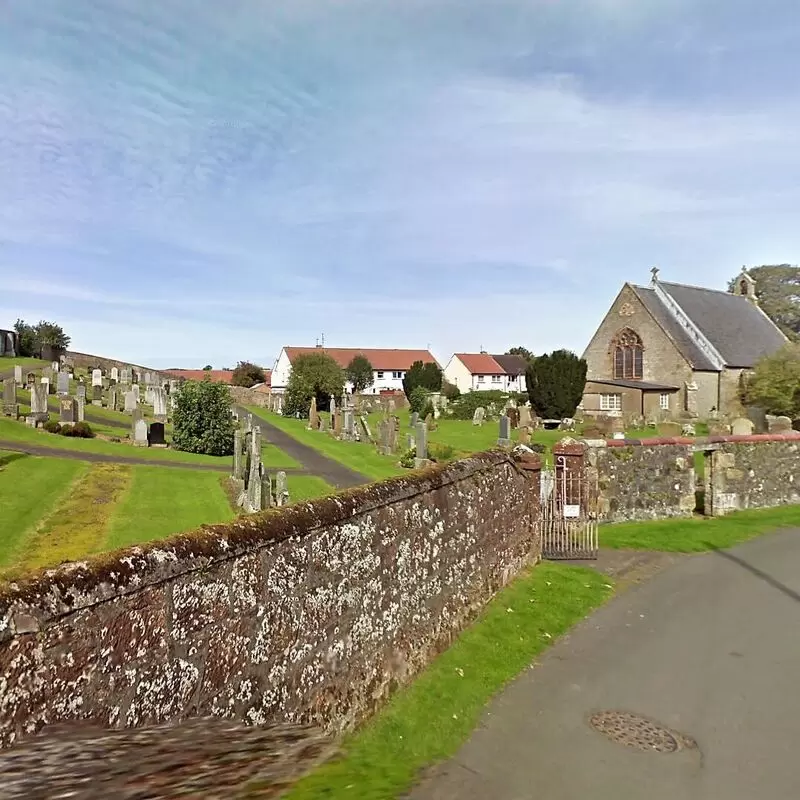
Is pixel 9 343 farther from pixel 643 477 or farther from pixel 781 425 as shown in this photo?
pixel 781 425

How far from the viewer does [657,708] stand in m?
7.04

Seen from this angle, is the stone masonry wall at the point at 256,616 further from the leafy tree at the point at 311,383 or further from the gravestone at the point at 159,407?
the leafy tree at the point at 311,383

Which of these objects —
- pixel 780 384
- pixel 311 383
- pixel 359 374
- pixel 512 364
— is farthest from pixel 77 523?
pixel 512 364

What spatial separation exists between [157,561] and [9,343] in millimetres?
61374

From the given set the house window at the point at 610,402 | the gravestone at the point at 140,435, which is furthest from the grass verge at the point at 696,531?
the house window at the point at 610,402

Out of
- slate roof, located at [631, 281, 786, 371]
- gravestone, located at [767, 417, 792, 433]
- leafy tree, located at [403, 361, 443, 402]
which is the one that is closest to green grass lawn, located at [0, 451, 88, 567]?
gravestone, located at [767, 417, 792, 433]

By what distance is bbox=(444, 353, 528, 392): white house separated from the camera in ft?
307

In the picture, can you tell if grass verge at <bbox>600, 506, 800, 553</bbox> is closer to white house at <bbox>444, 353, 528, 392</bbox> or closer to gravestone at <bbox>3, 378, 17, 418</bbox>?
gravestone at <bbox>3, 378, 17, 418</bbox>

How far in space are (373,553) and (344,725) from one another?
1578 millimetres

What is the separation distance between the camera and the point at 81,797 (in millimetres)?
2641

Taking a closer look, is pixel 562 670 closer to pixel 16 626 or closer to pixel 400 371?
pixel 16 626

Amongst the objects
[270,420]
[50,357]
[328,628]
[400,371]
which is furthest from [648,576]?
[400,371]

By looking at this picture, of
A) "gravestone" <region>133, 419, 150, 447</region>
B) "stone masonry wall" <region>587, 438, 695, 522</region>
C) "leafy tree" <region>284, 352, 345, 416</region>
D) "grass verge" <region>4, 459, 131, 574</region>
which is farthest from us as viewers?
"leafy tree" <region>284, 352, 345, 416</region>

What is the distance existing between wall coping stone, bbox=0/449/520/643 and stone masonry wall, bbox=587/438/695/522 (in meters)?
11.3
